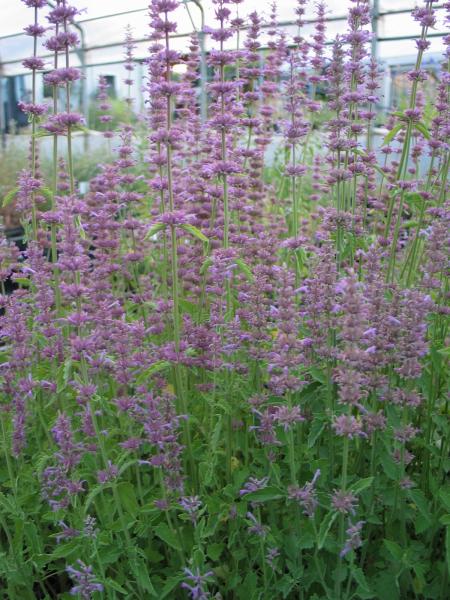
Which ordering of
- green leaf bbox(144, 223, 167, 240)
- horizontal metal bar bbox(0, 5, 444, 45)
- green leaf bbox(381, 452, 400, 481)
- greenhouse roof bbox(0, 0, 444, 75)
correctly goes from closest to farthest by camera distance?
green leaf bbox(381, 452, 400, 481) → green leaf bbox(144, 223, 167, 240) → horizontal metal bar bbox(0, 5, 444, 45) → greenhouse roof bbox(0, 0, 444, 75)

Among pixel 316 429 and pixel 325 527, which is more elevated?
pixel 316 429

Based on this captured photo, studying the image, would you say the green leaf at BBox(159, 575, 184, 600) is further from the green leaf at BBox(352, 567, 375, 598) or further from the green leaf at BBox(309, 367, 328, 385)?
the green leaf at BBox(309, 367, 328, 385)

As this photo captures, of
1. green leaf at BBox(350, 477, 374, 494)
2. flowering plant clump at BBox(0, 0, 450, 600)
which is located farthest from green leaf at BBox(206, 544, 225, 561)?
green leaf at BBox(350, 477, 374, 494)

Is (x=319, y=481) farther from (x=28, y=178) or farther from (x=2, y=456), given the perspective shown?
(x=28, y=178)

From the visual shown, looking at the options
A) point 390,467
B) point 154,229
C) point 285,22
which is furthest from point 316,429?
point 285,22

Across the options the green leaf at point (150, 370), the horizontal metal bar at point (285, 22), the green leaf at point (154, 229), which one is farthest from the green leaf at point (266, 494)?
the horizontal metal bar at point (285, 22)

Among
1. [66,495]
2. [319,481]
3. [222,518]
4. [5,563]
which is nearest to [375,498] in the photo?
[319,481]

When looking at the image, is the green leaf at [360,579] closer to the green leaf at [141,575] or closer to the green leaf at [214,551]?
the green leaf at [214,551]

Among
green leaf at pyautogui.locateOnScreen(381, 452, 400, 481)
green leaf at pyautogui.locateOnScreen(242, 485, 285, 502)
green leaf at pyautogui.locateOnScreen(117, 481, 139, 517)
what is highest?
green leaf at pyautogui.locateOnScreen(381, 452, 400, 481)

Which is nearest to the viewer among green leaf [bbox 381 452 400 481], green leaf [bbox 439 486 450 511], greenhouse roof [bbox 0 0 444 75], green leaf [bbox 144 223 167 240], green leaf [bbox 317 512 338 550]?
green leaf [bbox 317 512 338 550]

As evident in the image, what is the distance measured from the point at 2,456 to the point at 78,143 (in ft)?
41.1

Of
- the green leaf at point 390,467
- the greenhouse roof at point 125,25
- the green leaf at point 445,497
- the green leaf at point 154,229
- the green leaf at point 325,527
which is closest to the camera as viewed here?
the green leaf at point 325,527

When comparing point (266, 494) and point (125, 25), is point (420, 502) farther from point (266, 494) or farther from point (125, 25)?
point (125, 25)

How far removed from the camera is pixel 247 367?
9.00 ft
